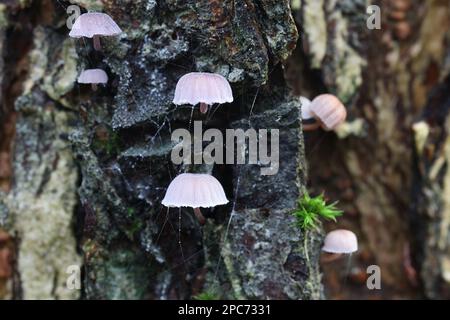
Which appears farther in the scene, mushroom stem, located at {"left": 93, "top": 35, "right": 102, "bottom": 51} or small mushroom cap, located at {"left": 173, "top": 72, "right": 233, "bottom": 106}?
mushroom stem, located at {"left": 93, "top": 35, "right": 102, "bottom": 51}

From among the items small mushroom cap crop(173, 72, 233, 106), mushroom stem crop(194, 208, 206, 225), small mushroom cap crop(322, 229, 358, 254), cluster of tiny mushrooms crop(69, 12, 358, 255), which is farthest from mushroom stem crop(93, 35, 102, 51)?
small mushroom cap crop(322, 229, 358, 254)

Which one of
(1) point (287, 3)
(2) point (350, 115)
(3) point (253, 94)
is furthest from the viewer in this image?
(2) point (350, 115)

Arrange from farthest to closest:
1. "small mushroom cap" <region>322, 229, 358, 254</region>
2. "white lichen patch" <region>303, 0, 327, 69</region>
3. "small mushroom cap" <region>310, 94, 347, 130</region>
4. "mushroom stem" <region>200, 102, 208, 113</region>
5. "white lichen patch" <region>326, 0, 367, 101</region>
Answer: "white lichen patch" <region>326, 0, 367, 101</region> → "white lichen patch" <region>303, 0, 327, 69</region> → "small mushroom cap" <region>310, 94, 347, 130</region> → "small mushroom cap" <region>322, 229, 358, 254</region> → "mushroom stem" <region>200, 102, 208, 113</region>

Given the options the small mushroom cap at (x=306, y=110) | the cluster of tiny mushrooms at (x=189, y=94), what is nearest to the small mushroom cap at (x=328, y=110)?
the small mushroom cap at (x=306, y=110)

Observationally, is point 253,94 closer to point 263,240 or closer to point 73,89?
point 263,240

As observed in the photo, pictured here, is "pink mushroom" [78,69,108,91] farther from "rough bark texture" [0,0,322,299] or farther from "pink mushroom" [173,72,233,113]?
"pink mushroom" [173,72,233,113]
